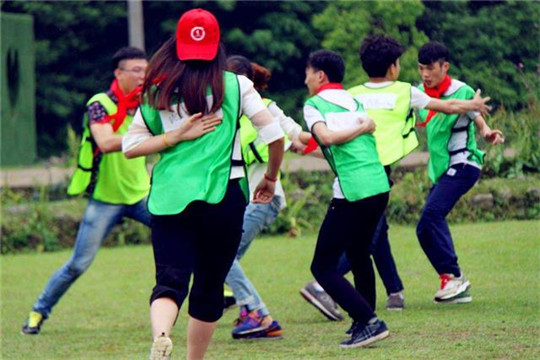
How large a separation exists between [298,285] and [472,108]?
3.13 meters

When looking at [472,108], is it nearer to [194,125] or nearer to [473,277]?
[473,277]

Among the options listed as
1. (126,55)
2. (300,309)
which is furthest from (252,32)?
(126,55)

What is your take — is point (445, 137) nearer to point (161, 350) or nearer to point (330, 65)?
point (330, 65)

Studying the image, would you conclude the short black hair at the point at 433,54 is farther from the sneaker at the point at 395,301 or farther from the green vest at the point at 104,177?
the green vest at the point at 104,177

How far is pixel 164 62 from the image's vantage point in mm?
5902

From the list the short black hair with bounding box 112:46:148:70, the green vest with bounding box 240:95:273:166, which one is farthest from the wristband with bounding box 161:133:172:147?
the short black hair with bounding box 112:46:148:70

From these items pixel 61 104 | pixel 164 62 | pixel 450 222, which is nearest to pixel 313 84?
pixel 164 62

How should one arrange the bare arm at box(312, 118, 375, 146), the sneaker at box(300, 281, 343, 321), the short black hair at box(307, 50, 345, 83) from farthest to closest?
the sneaker at box(300, 281, 343, 321) < the short black hair at box(307, 50, 345, 83) < the bare arm at box(312, 118, 375, 146)

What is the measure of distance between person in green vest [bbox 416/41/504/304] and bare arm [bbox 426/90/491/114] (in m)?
0.45

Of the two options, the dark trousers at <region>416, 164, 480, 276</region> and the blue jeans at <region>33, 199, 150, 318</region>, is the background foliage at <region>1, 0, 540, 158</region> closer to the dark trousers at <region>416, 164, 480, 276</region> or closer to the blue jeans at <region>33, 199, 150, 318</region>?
the dark trousers at <region>416, 164, 480, 276</region>

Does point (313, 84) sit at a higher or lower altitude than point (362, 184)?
higher

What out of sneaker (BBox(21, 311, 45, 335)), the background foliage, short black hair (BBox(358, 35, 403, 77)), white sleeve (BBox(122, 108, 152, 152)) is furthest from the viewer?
the background foliage

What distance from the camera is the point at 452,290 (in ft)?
29.0

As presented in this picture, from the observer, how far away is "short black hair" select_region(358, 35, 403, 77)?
25.0 feet
